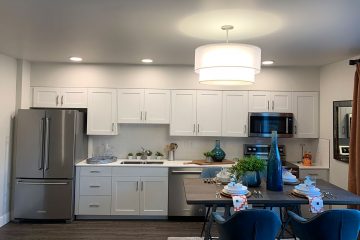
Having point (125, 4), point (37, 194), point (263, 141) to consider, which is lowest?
point (37, 194)

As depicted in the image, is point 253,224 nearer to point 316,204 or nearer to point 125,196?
point 316,204

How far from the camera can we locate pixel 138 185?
4.73 meters

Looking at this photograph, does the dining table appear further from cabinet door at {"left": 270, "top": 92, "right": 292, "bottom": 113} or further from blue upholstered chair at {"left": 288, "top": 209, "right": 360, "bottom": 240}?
cabinet door at {"left": 270, "top": 92, "right": 292, "bottom": 113}

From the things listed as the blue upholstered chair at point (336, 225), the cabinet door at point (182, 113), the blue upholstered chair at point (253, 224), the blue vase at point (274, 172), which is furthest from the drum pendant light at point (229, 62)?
the cabinet door at point (182, 113)

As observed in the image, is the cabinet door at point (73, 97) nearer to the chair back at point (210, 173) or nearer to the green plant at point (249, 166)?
the chair back at point (210, 173)

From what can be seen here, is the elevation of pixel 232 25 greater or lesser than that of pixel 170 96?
greater

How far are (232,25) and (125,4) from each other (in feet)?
3.24

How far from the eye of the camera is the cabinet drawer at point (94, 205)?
468 cm

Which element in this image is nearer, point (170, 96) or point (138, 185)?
point (138, 185)

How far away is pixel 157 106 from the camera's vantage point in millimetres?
5055

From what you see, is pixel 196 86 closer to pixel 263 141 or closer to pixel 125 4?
pixel 263 141

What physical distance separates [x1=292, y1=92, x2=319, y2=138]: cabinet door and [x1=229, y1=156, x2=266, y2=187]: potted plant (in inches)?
87.7

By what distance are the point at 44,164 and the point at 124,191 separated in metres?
1.20

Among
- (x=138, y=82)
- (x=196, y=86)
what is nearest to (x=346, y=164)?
(x=196, y=86)
